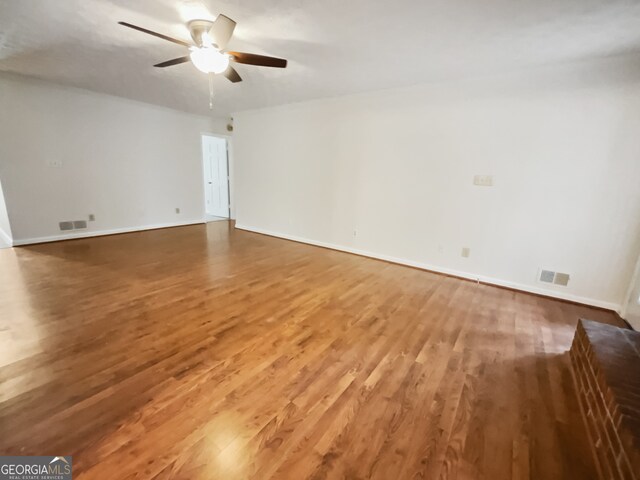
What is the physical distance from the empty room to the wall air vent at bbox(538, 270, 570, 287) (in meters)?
0.02

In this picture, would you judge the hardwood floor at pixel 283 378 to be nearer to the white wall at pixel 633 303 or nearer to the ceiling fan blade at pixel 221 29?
the white wall at pixel 633 303

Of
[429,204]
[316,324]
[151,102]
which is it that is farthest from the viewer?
[151,102]

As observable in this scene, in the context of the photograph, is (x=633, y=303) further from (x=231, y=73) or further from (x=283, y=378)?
(x=231, y=73)

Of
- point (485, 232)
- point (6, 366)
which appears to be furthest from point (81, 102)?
point (485, 232)

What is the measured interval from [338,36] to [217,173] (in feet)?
18.5

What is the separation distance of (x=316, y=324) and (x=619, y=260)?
3.21 meters

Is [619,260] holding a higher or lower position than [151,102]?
lower

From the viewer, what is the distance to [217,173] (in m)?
7.22

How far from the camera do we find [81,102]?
4.51 metres

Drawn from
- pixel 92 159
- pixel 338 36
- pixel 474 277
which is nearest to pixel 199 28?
pixel 338 36

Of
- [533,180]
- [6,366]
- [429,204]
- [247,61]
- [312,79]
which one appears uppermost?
[312,79]

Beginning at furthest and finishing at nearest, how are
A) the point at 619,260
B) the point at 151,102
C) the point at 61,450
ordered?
the point at 151,102 < the point at 619,260 < the point at 61,450

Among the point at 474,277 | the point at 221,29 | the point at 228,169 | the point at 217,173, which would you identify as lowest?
the point at 474,277

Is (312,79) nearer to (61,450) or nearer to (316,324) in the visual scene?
(316,324)
